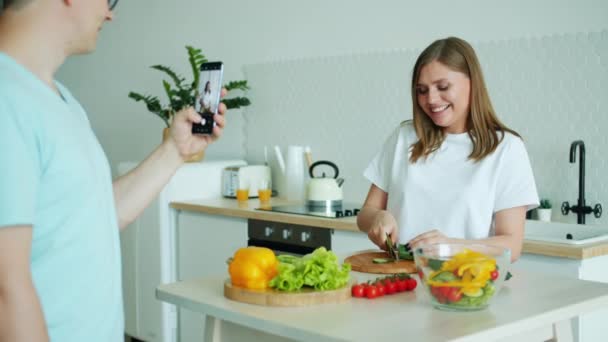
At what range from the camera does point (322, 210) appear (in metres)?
3.76

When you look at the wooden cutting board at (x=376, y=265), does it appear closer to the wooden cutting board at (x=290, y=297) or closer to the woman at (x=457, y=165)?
the woman at (x=457, y=165)

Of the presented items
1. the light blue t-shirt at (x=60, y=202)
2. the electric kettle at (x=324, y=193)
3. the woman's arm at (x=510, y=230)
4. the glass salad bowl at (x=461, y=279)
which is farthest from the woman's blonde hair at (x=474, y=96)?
the electric kettle at (x=324, y=193)

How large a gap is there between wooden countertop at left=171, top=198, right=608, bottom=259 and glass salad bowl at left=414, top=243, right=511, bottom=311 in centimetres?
110

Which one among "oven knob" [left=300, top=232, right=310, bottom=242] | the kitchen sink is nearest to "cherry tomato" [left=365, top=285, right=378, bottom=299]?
the kitchen sink

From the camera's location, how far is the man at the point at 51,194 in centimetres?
112

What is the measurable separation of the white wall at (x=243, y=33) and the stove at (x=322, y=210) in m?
0.80

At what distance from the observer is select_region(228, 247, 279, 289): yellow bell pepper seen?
1.71 metres

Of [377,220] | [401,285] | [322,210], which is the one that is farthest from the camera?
[322,210]

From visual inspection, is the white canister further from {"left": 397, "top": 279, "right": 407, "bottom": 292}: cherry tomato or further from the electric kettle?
{"left": 397, "top": 279, "right": 407, "bottom": 292}: cherry tomato

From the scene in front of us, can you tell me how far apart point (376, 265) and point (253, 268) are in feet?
1.27

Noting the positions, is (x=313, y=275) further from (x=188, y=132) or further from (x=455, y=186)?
(x=455, y=186)

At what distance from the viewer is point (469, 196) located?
2240mm

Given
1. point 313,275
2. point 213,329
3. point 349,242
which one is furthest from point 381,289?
point 349,242

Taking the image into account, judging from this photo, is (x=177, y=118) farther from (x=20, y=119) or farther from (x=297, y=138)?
(x=297, y=138)
